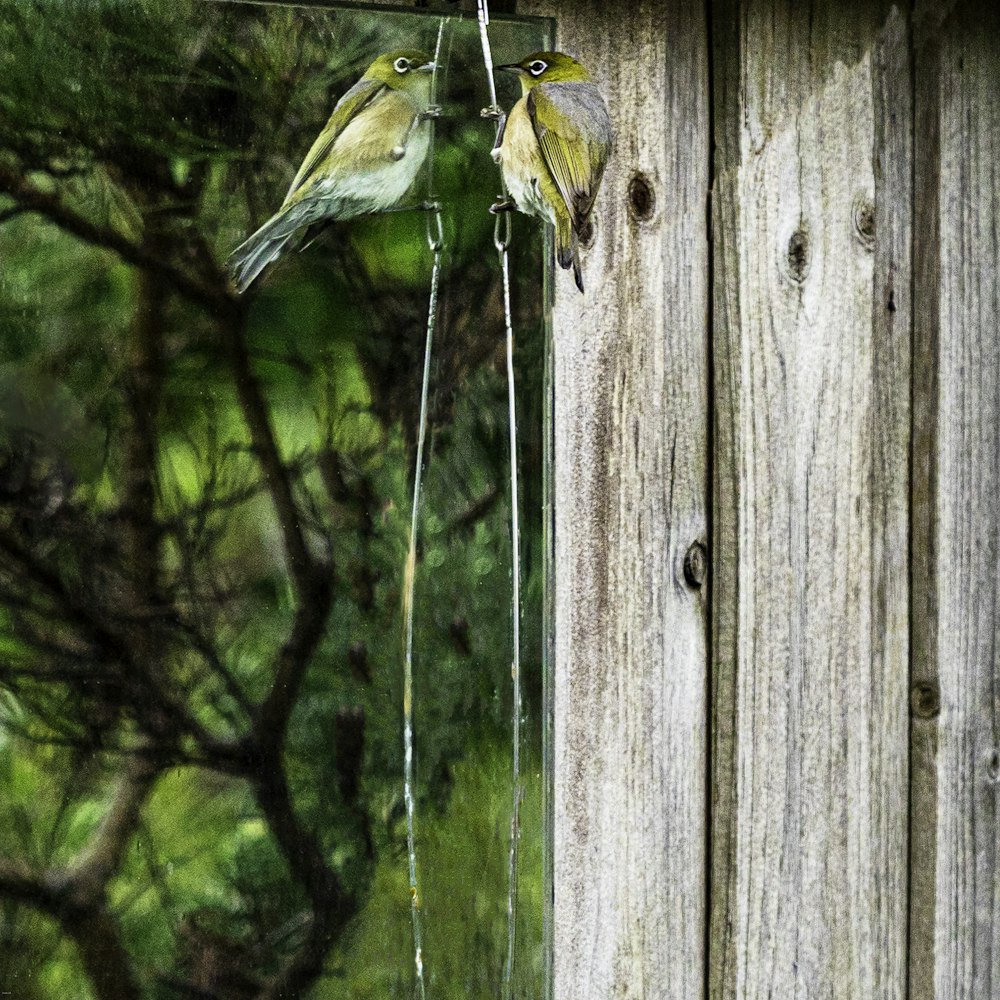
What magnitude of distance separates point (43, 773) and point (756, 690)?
2.11ft

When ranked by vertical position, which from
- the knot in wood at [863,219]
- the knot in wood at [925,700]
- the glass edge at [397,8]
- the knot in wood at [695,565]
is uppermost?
the glass edge at [397,8]

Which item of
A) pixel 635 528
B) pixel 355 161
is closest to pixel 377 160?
pixel 355 161

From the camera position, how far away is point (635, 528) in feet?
3.80

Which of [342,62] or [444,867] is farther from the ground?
[342,62]

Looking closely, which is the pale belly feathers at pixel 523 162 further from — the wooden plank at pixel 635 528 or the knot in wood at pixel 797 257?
the knot in wood at pixel 797 257

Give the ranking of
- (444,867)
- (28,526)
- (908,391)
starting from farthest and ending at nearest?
(908,391) → (444,867) → (28,526)

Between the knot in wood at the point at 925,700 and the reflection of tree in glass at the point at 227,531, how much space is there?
420 millimetres

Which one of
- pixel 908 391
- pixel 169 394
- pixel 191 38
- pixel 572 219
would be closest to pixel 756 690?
pixel 908 391

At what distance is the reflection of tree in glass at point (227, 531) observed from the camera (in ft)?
3.22

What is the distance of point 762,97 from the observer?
1.18 metres

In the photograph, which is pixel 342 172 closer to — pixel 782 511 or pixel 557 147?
pixel 557 147

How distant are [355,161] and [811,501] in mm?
541

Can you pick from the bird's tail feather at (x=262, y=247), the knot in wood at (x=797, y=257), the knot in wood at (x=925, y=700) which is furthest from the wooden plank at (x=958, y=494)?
the bird's tail feather at (x=262, y=247)

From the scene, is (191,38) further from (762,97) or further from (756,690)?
(756,690)
